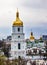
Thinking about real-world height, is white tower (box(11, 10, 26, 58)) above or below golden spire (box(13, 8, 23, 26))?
below

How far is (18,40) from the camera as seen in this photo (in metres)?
46.5

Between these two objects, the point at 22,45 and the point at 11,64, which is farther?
the point at 22,45

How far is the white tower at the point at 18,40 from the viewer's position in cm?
4591

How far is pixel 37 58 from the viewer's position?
4944 centimetres

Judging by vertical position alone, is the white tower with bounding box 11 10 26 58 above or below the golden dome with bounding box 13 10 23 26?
below

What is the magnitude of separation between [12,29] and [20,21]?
1.02 m

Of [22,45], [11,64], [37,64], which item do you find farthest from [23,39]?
[11,64]

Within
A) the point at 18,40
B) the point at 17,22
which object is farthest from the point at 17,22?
the point at 18,40

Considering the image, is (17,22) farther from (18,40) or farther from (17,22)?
(18,40)

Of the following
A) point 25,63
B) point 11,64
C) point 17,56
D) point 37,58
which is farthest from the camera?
point 37,58

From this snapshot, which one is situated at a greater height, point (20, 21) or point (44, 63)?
point (20, 21)

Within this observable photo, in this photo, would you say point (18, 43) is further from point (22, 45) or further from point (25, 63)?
point (25, 63)

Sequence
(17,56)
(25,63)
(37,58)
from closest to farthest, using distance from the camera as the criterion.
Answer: (25,63)
(17,56)
(37,58)

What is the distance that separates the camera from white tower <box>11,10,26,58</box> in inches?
1807
